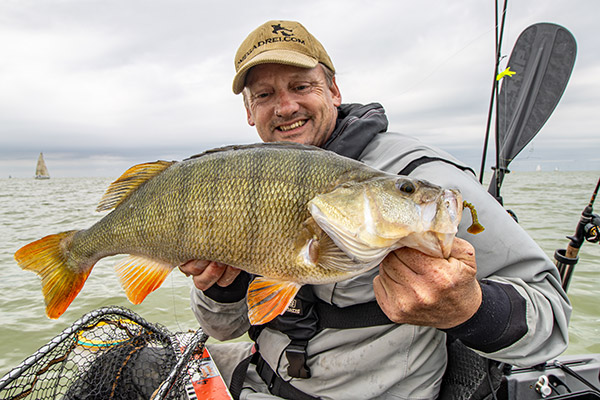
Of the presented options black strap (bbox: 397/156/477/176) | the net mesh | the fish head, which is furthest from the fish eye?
the net mesh

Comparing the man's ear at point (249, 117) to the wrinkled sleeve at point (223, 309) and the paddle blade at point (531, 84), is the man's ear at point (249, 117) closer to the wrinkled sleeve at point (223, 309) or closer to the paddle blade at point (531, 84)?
the wrinkled sleeve at point (223, 309)

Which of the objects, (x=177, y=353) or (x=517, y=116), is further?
(x=517, y=116)

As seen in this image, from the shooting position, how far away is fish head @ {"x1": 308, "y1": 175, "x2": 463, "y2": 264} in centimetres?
118

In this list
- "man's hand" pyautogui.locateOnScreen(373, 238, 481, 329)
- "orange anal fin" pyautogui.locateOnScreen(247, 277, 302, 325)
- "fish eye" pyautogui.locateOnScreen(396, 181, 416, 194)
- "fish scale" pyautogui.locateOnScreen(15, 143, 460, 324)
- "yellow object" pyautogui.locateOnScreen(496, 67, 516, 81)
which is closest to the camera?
"man's hand" pyautogui.locateOnScreen(373, 238, 481, 329)

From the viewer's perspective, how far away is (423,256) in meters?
1.20

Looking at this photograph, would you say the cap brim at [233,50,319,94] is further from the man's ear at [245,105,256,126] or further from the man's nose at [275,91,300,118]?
the man's ear at [245,105,256,126]

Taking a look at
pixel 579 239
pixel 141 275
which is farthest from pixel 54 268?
pixel 579 239

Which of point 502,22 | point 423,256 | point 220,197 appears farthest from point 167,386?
point 502,22

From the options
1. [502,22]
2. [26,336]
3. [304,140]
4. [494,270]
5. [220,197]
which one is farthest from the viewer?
[26,336]

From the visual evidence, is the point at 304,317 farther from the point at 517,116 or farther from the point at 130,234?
the point at 517,116

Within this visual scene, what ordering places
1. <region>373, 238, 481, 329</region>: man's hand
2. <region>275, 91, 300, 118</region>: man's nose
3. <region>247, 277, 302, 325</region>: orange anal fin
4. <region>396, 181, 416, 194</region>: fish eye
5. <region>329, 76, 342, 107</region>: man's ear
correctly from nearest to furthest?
1. <region>373, 238, 481, 329</region>: man's hand
2. <region>396, 181, 416, 194</region>: fish eye
3. <region>247, 277, 302, 325</region>: orange anal fin
4. <region>275, 91, 300, 118</region>: man's nose
5. <region>329, 76, 342, 107</region>: man's ear

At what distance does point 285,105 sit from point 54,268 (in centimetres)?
175

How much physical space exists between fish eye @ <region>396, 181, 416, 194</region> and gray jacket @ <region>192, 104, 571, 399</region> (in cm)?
42

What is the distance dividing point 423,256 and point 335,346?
931mm
